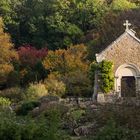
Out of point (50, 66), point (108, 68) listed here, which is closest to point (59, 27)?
point (50, 66)

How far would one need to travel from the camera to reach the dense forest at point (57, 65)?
61.1 feet

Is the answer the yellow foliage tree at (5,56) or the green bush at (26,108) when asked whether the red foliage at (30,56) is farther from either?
the green bush at (26,108)

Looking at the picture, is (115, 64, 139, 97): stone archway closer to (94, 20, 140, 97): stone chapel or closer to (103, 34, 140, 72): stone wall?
(94, 20, 140, 97): stone chapel

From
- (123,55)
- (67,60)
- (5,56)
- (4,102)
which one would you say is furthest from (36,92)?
(5,56)

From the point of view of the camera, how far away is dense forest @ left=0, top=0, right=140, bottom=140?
1863 cm

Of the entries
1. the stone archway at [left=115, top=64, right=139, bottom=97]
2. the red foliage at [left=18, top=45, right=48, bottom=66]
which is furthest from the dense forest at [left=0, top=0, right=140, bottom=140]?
the stone archway at [left=115, top=64, right=139, bottom=97]

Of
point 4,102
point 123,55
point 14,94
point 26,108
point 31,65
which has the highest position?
point 31,65

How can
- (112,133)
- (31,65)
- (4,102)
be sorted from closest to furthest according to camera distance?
(112,133) → (4,102) → (31,65)

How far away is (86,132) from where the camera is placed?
2155 centimetres

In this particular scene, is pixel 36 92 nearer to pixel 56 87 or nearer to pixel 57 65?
pixel 56 87

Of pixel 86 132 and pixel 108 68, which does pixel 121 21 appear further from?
pixel 86 132

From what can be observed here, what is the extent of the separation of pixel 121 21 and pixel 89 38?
5.94 meters

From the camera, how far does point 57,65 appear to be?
4934 centimetres

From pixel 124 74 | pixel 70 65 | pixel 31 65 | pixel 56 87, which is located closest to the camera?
pixel 124 74
